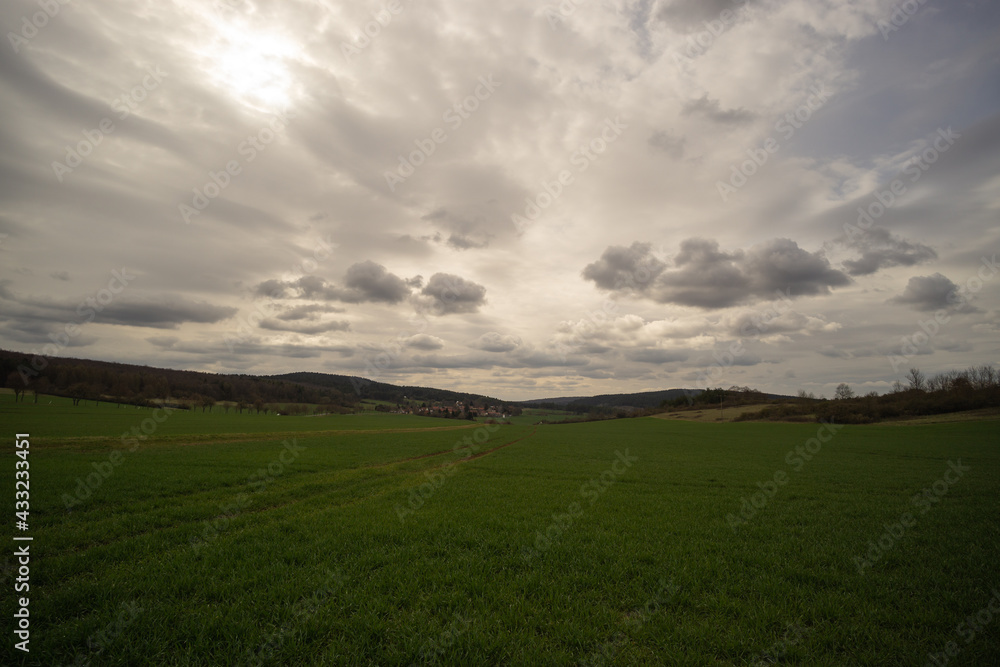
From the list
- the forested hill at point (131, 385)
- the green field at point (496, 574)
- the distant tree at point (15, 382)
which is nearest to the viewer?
the green field at point (496, 574)

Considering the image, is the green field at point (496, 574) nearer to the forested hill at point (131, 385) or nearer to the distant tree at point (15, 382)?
the distant tree at point (15, 382)

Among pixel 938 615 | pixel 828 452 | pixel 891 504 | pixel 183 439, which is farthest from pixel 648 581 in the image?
pixel 183 439

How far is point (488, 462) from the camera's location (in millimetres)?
29297

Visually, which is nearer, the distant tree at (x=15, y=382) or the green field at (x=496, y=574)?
the green field at (x=496, y=574)

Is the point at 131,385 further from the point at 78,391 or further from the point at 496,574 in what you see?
the point at 496,574

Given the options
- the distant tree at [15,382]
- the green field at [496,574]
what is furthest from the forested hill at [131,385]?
the green field at [496,574]

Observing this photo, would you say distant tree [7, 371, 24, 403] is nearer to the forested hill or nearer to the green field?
the forested hill

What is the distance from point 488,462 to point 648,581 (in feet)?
72.0

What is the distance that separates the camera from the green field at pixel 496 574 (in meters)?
5.89

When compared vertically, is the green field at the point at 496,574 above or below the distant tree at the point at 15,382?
below

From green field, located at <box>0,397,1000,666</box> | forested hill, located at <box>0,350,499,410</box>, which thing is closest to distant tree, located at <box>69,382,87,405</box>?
forested hill, located at <box>0,350,499,410</box>

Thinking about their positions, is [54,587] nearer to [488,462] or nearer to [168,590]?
[168,590]

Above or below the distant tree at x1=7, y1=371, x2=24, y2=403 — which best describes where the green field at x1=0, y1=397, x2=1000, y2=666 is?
below

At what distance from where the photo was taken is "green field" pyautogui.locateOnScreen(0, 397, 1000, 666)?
589 cm
